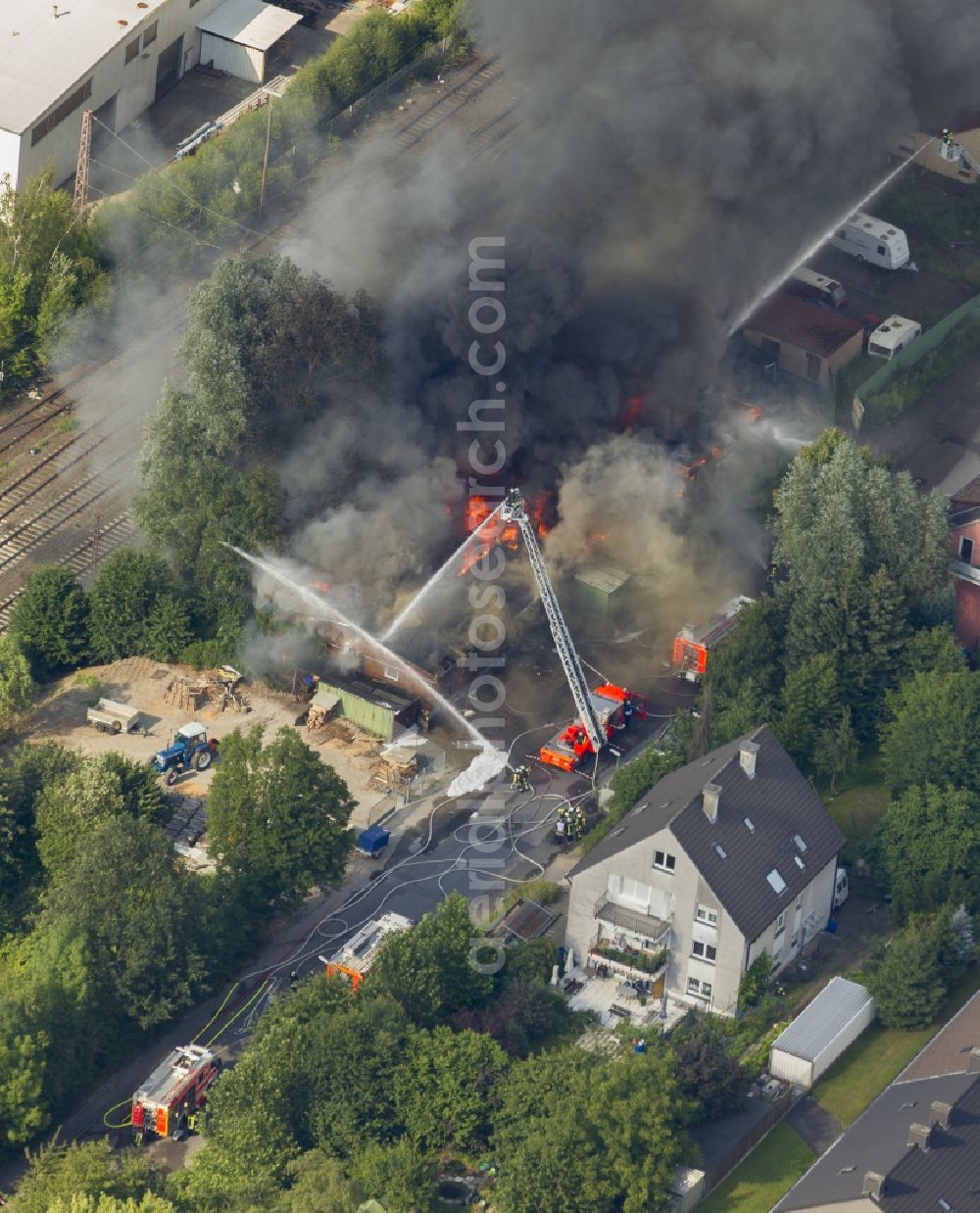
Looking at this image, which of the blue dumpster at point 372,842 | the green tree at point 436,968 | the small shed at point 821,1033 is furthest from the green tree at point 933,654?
the green tree at point 436,968

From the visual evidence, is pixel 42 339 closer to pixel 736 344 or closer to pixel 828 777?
pixel 736 344

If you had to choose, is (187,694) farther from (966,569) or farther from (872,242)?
(872,242)

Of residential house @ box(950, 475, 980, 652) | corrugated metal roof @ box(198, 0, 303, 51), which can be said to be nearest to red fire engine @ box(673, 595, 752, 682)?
residential house @ box(950, 475, 980, 652)

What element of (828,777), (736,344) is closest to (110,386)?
(736,344)

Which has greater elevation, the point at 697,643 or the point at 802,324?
the point at 697,643

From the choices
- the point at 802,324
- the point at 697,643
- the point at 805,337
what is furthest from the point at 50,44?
the point at 697,643
